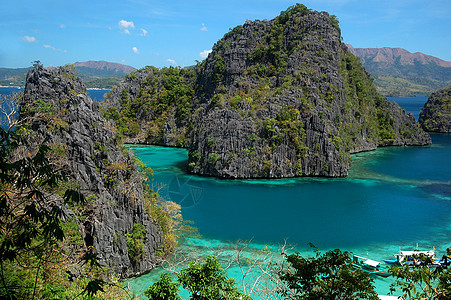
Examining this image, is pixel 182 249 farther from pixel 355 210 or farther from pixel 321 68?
pixel 321 68

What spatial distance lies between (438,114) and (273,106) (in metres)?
75.2

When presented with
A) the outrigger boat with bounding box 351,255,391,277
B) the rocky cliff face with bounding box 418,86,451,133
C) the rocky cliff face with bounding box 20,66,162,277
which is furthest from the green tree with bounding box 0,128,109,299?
the rocky cliff face with bounding box 418,86,451,133

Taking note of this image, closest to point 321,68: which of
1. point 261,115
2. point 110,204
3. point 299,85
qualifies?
point 299,85

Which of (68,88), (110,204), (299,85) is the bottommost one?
(110,204)

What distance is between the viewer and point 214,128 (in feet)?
163

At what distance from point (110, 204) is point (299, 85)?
42.8m

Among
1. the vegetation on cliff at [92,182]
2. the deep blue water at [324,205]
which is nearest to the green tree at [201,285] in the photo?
the vegetation on cliff at [92,182]

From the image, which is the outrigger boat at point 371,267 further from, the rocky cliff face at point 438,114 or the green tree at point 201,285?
the rocky cliff face at point 438,114

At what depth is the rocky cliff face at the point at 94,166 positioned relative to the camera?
60.5 ft

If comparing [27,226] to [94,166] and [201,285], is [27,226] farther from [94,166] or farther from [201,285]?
[94,166]

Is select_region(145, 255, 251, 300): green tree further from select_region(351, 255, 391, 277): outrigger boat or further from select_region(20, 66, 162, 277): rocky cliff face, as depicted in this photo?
select_region(351, 255, 391, 277): outrigger boat

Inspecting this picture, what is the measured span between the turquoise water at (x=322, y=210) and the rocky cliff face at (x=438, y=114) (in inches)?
2091

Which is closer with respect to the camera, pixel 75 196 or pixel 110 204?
pixel 75 196

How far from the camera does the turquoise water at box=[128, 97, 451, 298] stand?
2631 centimetres
